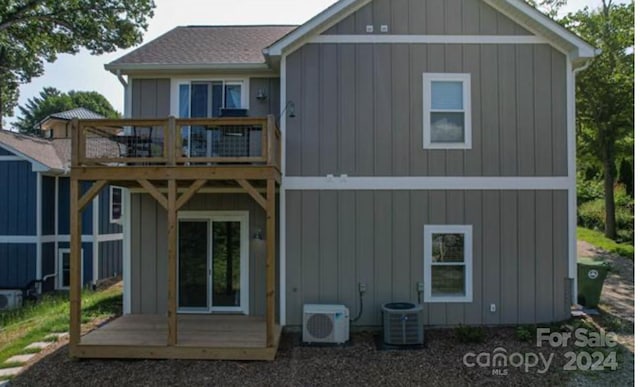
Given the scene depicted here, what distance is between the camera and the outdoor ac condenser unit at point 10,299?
12.5 meters

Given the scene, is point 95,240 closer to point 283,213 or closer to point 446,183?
point 283,213

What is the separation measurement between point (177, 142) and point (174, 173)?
49 centimetres

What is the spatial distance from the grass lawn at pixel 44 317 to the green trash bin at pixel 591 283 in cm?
964

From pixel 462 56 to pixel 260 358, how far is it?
20.8 feet

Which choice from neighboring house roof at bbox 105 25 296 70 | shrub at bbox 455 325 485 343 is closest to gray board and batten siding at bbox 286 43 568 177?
neighboring house roof at bbox 105 25 296 70

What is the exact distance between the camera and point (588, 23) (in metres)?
15.2

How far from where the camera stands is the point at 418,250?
314 inches

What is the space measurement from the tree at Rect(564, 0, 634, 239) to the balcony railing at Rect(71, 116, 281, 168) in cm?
1242

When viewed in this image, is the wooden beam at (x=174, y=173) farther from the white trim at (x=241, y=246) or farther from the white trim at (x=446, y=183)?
the white trim at (x=241, y=246)

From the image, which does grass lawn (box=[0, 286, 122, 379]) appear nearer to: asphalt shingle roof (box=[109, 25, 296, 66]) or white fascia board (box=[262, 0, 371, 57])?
asphalt shingle roof (box=[109, 25, 296, 66])

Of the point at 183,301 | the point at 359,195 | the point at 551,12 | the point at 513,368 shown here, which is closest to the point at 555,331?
the point at 513,368

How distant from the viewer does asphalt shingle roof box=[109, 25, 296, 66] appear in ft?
28.6

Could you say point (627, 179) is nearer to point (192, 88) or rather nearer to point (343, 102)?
point (343, 102)

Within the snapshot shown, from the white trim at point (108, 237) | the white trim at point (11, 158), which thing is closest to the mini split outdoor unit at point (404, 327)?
the white trim at point (108, 237)
